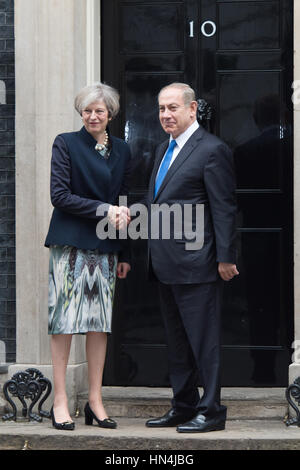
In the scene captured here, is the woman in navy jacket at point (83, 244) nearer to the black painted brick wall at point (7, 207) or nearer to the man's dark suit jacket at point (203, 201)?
the man's dark suit jacket at point (203, 201)

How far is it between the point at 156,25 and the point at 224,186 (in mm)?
1765

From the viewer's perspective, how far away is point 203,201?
657cm

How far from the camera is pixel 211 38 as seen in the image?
305 inches

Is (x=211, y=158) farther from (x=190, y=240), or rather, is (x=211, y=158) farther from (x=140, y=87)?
(x=140, y=87)

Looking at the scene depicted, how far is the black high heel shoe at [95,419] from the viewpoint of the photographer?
679 centimetres

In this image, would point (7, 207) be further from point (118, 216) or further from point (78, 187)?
point (118, 216)

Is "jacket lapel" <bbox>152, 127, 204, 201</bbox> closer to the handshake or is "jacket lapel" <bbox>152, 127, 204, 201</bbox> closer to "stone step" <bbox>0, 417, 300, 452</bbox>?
the handshake

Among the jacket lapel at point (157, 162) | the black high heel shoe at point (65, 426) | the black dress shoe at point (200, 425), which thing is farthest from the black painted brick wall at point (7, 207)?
the black dress shoe at point (200, 425)

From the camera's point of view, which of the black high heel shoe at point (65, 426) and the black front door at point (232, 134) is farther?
the black front door at point (232, 134)

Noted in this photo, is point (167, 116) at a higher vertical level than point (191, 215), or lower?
higher

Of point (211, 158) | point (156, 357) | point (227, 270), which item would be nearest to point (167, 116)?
point (211, 158)

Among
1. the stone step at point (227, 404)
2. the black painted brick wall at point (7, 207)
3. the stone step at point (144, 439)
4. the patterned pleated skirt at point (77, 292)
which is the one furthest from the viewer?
the black painted brick wall at point (7, 207)

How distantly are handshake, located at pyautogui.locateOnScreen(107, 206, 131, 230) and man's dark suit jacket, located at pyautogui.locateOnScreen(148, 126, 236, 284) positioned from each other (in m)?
0.24

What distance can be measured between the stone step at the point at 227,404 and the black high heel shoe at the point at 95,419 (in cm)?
45
